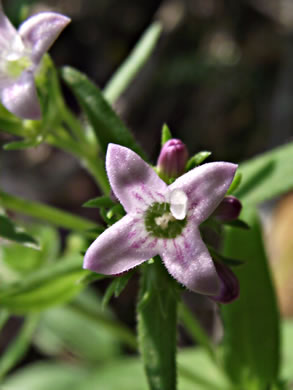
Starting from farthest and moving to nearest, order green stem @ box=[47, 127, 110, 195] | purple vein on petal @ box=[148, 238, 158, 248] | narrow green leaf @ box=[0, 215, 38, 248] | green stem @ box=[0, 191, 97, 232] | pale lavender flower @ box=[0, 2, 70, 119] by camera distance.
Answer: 1. green stem @ box=[47, 127, 110, 195]
2. green stem @ box=[0, 191, 97, 232]
3. narrow green leaf @ box=[0, 215, 38, 248]
4. pale lavender flower @ box=[0, 2, 70, 119]
5. purple vein on petal @ box=[148, 238, 158, 248]

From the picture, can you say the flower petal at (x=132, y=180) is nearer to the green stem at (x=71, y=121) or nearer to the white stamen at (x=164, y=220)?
the white stamen at (x=164, y=220)

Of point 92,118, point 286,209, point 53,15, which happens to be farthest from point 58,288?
point 286,209

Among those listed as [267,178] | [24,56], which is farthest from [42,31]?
[267,178]

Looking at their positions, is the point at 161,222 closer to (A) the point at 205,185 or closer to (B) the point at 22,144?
(A) the point at 205,185

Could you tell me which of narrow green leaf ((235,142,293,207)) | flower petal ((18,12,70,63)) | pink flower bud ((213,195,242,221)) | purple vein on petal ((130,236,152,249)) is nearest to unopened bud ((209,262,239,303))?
pink flower bud ((213,195,242,221))

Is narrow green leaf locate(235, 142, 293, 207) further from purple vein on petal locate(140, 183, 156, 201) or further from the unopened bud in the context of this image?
purple vein on petal locate(140, 183, 156, 201)

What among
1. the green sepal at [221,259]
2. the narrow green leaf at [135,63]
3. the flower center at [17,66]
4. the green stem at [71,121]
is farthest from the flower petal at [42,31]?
the green sepal at [221,259]
